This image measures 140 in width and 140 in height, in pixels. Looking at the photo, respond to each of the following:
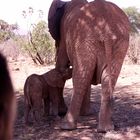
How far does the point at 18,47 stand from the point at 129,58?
5.31 m

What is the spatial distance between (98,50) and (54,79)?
1.21 m

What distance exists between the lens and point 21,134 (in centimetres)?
658

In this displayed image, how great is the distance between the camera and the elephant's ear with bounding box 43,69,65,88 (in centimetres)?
729

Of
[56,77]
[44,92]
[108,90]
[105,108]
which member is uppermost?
[56,77]

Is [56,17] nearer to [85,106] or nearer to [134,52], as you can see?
[85,106]

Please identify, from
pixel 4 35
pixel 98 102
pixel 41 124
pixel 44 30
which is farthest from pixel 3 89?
pixel 4 35

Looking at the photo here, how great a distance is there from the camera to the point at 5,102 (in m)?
0.99

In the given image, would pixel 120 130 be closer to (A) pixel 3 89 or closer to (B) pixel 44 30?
(A) pixel 3 89

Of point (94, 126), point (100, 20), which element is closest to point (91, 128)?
point (94, 126)

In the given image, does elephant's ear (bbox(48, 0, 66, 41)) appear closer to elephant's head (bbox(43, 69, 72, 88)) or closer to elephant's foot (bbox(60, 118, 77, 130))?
elephant's head (bbox(43, 69, 72, 88))

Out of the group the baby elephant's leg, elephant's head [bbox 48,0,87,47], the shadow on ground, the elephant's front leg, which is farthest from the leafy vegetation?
the baby elephant's leg

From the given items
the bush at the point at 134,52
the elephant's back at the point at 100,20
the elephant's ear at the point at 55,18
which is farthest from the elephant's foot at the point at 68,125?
the bush at the point at 134,52

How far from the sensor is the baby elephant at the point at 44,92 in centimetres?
706

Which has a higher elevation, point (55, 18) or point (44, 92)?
point (55, 18)
